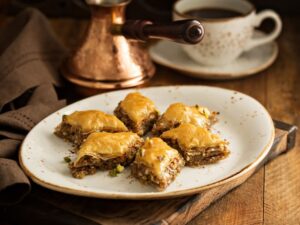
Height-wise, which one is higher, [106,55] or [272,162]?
[106,55]

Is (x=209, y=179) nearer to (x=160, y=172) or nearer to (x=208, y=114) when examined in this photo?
(x=160, y=172)

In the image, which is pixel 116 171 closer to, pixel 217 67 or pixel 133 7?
pixel 217 67

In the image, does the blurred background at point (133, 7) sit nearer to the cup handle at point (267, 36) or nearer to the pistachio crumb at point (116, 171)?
the cup handle at point (267, 36)

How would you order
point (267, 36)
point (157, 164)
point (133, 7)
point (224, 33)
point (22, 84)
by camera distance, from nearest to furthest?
point (157, 164) < point (22, 84) < point (224, 33) < point (267, 36) < point (133, 7)

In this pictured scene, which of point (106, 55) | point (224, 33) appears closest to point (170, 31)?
point (106, 55)

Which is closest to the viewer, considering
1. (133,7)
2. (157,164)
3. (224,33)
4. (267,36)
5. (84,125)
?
(157,164)

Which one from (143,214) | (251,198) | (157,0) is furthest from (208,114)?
(157,0)

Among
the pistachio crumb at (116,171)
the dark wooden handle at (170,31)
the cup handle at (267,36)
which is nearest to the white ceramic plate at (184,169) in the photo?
the pistachio crumb at (116,171)

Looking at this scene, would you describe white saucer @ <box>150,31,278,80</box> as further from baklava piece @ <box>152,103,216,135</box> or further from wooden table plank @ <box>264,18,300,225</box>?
baklava piece @ <box>152,103,216,135</box>
